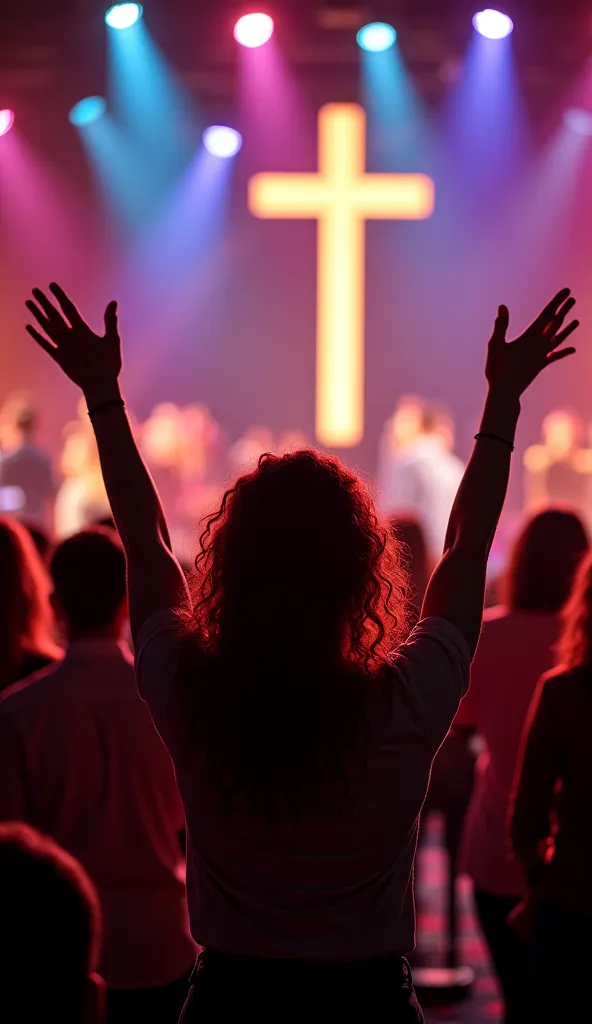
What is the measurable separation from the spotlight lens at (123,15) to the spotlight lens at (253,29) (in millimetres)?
670

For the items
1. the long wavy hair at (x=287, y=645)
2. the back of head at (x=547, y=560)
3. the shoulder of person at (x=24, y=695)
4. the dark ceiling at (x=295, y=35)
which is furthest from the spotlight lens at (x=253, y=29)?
the long wavy hair at (x=287, y=645)

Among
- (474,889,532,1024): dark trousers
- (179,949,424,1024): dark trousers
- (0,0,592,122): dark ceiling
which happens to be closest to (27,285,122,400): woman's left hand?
(179,949,424,1024): dark trousers

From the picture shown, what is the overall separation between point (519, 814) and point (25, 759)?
2.88 feet

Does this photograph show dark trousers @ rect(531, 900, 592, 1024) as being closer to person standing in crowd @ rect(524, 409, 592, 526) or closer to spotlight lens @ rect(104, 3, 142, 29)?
spotlight lens @ rect(104, 3, 142, 29)

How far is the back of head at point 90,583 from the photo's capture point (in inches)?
81.7

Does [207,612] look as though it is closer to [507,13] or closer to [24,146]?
[507,13]

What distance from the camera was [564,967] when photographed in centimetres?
204

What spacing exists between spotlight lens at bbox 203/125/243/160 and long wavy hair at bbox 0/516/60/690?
993 centimetres

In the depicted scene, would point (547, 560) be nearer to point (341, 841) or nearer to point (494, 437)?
point (494, 437)

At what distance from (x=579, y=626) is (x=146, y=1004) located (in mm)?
986

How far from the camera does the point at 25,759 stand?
6.39ft

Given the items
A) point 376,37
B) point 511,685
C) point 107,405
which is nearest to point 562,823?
point 511,685

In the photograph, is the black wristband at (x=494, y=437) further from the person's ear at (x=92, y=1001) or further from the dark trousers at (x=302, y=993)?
the person's ear at (x=92, y=1001)

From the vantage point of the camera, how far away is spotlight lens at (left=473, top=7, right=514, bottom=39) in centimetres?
750
